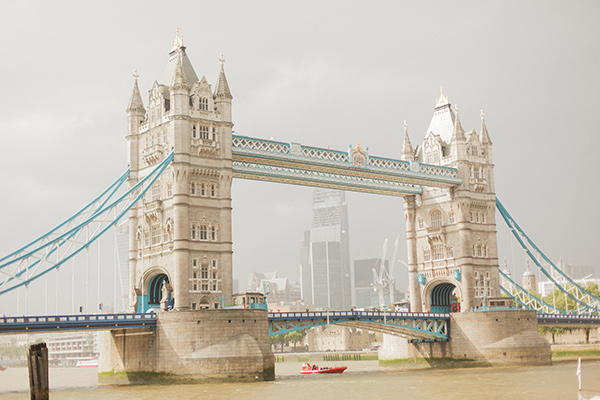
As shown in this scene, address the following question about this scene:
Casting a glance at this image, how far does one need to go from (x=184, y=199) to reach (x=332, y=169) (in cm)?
1740

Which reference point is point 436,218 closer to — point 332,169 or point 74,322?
point 332,169

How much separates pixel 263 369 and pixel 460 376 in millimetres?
16094

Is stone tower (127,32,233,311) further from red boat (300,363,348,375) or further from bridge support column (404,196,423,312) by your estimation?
bridge support column (404,196,423,312)

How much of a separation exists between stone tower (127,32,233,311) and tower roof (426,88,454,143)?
99.4 feet

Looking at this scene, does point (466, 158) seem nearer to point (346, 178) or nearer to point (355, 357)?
point (346, 178)

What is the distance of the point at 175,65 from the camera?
6831cm

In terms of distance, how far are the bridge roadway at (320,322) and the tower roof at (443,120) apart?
849 inches

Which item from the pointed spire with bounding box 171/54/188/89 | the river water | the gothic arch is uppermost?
the pointed spire with bounding box 171/54/188/89

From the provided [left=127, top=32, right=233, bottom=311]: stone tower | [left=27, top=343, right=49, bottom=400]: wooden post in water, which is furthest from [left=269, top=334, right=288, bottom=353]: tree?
[left=27, top=343, right=49, bottom=400]: wooden post in water

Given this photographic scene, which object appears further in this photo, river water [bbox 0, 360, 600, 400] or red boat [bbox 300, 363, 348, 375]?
red boat [bbox 300, 363, 348, 375]

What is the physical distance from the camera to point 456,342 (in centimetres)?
7719

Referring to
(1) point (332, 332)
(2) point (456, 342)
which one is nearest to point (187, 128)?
(2) point (456, 342)

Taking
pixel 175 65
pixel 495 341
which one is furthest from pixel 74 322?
pixel 495 341

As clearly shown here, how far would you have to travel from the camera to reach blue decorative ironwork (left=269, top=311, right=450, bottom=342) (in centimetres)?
6431
